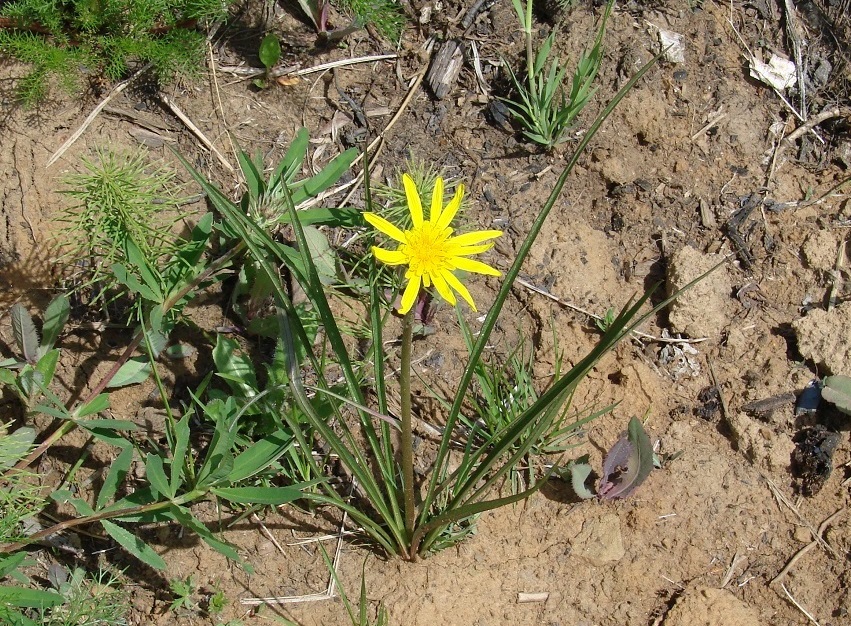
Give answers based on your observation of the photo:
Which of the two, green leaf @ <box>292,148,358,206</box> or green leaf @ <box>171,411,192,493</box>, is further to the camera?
green leaf @ <box>292,148,358,206</box>

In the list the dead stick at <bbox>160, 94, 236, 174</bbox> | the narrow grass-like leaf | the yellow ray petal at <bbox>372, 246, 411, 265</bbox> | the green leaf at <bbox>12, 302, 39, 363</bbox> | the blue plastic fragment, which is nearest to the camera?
the narrow grass-like leaf

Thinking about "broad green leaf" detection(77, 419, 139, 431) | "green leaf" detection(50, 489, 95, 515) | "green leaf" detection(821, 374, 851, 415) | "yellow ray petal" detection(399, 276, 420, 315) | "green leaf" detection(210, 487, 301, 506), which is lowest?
"green leaf" detection(821, 374, 851, 415)

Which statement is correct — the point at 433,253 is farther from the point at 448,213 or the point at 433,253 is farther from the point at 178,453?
the point at 178,453

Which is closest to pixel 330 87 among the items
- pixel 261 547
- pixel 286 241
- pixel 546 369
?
pixel 286 241

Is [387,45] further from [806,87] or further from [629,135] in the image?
[806,87]

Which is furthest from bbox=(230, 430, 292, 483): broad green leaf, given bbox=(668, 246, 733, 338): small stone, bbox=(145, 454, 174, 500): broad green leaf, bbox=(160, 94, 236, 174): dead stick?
bbox=(668, 246, 733, 338): small stone

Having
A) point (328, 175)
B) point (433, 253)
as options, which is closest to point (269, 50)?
point (328, 175)

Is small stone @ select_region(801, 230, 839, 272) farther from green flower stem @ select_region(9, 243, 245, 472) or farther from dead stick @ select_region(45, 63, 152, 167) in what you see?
dead stick @ select_region(45, 63, 152, 167)

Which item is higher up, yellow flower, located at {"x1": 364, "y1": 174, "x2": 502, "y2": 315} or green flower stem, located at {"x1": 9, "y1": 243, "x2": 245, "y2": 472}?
yellow flower, located at {"x1": 364, "y1": 174, "x2": 502, "y2": 315}

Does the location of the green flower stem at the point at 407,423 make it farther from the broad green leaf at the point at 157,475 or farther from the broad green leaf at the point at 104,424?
the broad green leaf at the point at 104,424
